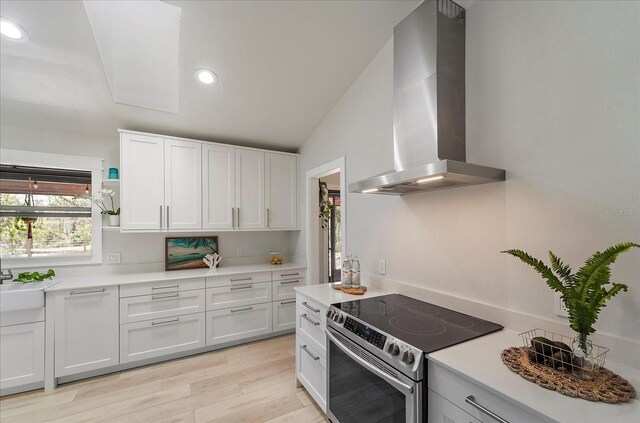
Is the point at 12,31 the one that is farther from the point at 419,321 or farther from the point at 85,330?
the point at 419,321

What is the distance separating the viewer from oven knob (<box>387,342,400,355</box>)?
1275mm

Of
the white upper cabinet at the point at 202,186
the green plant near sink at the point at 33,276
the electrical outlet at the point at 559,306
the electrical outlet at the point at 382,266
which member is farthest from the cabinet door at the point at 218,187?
the electrical outlet at the point at 559,306

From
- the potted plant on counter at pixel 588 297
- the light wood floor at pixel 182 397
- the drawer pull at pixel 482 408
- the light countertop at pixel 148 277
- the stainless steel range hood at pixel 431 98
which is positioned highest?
the stainless steel range hood at pixel 431 98

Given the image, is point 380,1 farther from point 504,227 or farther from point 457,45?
point 504,227

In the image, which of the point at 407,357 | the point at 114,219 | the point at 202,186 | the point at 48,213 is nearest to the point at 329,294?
the point at 407,357

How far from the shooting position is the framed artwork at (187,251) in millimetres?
3246

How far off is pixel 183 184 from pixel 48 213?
1309mm

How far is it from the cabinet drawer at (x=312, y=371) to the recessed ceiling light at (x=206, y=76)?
7.81 ft

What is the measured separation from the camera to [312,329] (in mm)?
2080

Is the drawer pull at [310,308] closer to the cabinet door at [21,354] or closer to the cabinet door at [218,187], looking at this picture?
the cabinet door at [218,187]

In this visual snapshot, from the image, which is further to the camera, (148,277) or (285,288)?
(285,288)

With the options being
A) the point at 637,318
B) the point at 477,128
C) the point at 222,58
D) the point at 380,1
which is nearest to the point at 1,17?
the point at 222,58

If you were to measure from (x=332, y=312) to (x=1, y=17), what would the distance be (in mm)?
2814

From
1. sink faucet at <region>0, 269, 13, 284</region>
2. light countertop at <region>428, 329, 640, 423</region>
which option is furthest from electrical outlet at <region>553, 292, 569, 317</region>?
sink faucet at <region>0, 269, 13, 284</region>
